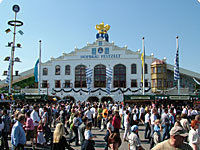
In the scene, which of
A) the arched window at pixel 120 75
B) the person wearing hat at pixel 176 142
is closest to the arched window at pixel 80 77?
the arched window at pixel 120 75

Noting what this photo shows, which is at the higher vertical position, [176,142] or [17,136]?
[176,142]

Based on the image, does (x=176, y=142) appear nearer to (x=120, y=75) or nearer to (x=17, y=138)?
(x=17, y=138)

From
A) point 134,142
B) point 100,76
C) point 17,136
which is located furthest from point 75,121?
point 100,76

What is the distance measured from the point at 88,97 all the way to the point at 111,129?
97.6ft

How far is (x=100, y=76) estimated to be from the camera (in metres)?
40.3

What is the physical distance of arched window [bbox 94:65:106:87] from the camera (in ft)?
132

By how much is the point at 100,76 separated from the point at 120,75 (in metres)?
3.78

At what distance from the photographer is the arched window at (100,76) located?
40.2m

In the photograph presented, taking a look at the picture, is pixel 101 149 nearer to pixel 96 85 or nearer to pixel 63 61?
pixel 96 85

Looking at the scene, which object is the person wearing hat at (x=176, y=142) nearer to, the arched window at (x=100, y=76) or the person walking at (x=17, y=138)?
the person walking at (x=17, y=138)

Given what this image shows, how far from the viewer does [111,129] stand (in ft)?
28.2

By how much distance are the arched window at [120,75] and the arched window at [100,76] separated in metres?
2.26

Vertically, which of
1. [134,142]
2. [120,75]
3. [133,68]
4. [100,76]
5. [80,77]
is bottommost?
[134,142]

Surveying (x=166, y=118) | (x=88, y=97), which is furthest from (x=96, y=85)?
(x=166, y=118)
